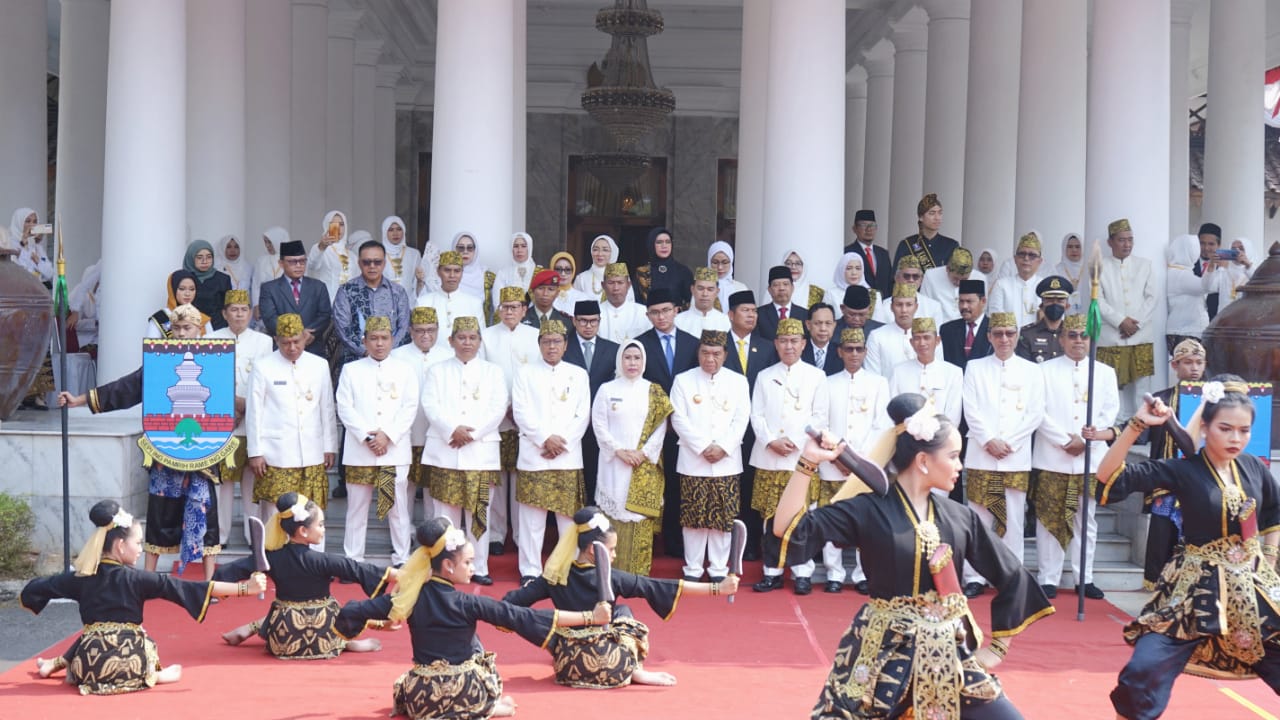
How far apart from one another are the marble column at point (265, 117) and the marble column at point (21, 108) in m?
2.66

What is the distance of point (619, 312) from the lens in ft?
36.6

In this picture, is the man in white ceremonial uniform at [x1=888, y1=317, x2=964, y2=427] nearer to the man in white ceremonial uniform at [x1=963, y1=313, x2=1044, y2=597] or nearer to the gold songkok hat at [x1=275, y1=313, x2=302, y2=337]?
the man in white ceremonial uniform at [x1=963, y1=313, x2=1044, y2=597]

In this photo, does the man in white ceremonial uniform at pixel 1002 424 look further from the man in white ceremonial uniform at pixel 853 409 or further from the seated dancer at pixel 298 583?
the seated dancer at pixel 298 583

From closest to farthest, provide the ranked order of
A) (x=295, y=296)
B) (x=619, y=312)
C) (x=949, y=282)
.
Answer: (x=295, y=296) < (x=619, y=312) < (x=949, y=282)

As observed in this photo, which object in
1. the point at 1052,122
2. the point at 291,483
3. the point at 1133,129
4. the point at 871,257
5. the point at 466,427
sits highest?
the point at 1052,122

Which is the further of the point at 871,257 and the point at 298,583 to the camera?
the point at 871,257

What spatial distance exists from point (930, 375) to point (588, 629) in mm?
3963

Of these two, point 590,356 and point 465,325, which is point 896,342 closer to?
point 590,356

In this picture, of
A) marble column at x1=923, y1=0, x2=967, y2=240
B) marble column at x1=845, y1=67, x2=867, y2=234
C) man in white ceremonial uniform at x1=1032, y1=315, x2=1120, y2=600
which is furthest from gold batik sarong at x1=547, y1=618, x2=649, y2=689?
marble column at x1=845, y1=67, x2=867, y2=234

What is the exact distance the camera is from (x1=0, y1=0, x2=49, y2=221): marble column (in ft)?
53.3

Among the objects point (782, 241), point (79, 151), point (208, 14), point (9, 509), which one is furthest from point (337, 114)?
point (9, 509)

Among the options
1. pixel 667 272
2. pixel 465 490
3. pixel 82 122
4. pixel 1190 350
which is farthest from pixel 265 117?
pixel 1190 350

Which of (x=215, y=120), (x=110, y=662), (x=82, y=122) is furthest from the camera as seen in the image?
(x=82, y=122)

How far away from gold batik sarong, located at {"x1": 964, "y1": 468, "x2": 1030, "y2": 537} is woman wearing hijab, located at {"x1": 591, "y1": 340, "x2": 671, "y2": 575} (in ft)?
7.28
